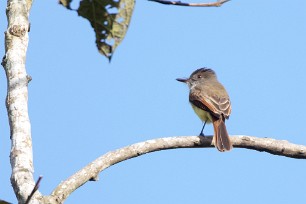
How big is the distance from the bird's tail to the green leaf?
375 cm

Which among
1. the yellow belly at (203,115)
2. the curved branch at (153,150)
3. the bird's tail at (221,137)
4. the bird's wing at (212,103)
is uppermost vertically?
the bird's wing at (212,103)

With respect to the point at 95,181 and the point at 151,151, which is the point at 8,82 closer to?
the point at 95,181

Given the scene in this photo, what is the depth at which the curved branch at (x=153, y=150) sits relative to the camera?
304 cm

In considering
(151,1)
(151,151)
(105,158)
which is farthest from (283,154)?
(151,1)

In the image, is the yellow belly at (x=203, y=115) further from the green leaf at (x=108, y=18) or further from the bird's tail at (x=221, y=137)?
the green leaf at (x=108, y=18)

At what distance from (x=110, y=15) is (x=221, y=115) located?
18.6 feet

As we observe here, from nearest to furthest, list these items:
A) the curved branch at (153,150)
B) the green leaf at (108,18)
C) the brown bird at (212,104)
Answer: the green leaf at (108,18) < the curved branch at (153,150) < the brown bird at (212,104)

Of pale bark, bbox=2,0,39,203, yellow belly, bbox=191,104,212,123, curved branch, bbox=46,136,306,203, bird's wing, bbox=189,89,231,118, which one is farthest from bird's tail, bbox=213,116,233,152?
pale bark, bbox=2,0,39,203

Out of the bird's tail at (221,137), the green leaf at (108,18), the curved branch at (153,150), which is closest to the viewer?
the green leaf at (108,18)

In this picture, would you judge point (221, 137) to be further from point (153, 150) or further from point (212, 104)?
point (153, 150)

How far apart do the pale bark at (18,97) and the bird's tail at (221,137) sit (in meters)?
3.30

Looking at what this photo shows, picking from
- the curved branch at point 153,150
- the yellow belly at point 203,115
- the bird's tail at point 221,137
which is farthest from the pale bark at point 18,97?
the yellow belly at point 203,115

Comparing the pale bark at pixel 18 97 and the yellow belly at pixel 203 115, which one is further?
the yellow belly at pixel 203 115

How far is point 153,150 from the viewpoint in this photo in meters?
3.96
